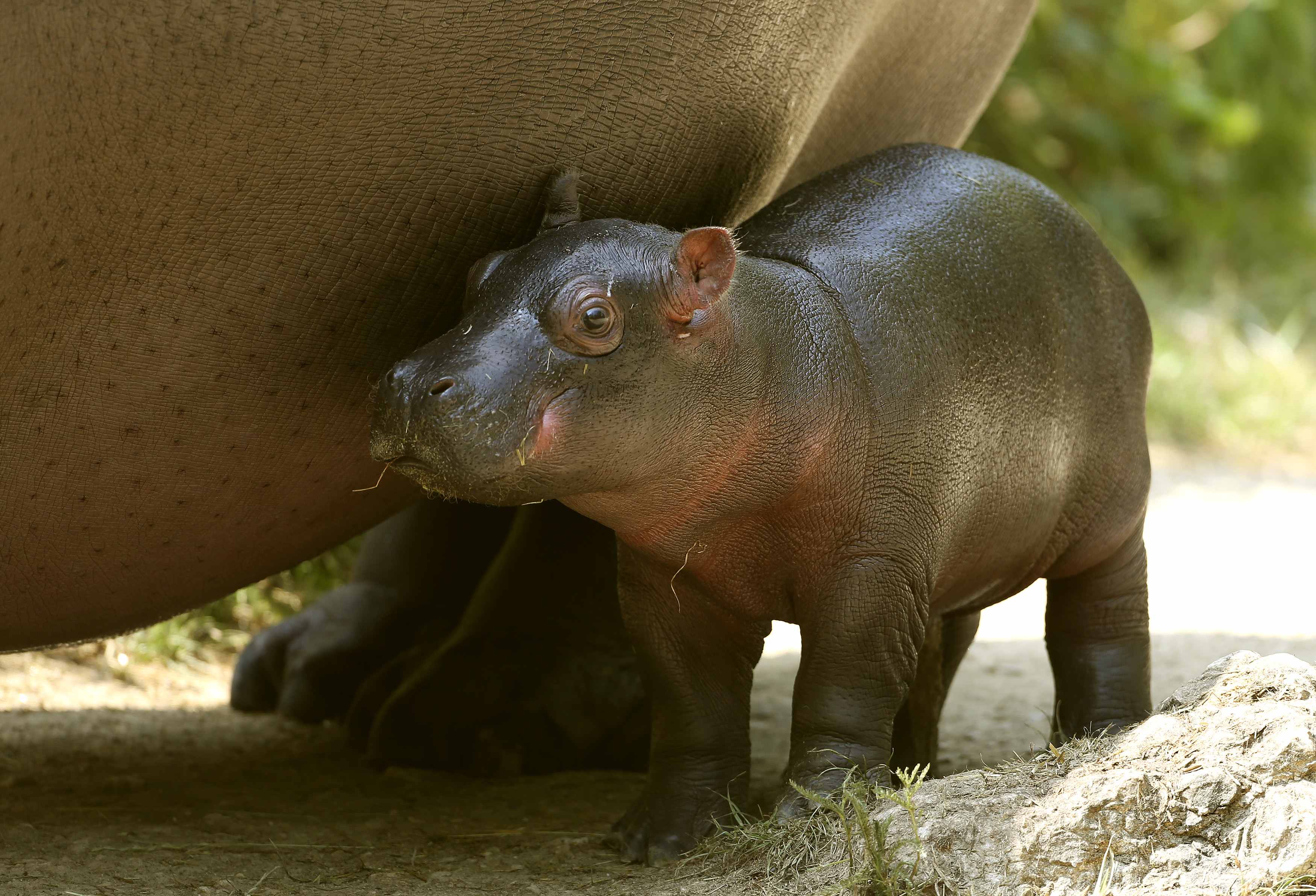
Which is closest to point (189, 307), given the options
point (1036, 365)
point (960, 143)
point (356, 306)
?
point (356, 306)

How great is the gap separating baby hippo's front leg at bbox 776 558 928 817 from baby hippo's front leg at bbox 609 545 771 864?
0.62ft

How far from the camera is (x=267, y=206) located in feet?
8.45

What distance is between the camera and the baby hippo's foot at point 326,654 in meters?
4.11

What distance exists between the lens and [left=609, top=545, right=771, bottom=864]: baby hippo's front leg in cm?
279

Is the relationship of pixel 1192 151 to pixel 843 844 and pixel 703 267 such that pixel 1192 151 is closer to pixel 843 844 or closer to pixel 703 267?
pixel 703 267

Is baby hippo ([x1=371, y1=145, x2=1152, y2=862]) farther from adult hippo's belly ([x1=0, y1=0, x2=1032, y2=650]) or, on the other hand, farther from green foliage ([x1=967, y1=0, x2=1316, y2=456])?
green foliage ([x1=967, y1=0, x2=1316, y2=456])

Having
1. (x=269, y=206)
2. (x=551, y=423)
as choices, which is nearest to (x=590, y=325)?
(x=551, y=423)

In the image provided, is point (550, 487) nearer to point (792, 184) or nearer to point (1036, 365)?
point (1036, 365)

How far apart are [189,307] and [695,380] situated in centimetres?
85

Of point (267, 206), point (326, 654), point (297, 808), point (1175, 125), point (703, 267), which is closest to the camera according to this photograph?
point (703, 267)

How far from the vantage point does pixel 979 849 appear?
2.28m

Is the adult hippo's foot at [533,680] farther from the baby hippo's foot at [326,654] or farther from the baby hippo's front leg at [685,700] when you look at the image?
the baby hippo's front leg at [685,700]

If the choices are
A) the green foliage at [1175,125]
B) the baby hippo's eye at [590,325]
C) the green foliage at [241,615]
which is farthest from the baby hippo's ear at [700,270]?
the green foliage at [1175,125]

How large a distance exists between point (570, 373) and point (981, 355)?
33.4 inches
